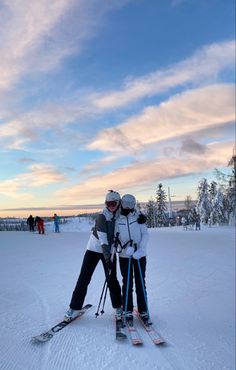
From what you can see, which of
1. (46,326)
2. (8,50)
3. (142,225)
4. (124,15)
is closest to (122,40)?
(124,15)

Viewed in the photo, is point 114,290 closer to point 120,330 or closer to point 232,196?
point 120,330

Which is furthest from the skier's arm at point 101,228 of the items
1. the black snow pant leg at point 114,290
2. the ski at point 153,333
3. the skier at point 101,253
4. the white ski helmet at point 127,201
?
the ski at point 153,333

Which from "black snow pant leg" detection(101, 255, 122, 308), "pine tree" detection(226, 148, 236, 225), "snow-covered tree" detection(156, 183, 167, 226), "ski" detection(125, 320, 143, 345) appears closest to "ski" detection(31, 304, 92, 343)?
"black snow pant leg" detection(101, 255, 122, 308)

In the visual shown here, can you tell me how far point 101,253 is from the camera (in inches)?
208

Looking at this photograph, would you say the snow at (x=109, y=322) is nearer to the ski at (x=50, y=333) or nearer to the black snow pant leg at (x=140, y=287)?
the ski at (x=50, y=333)

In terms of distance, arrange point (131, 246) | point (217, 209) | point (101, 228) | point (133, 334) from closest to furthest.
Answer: point (133, 334)
point (101, 228)
point (131, 246)
point (217, 209)

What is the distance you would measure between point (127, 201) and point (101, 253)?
3.22 ft

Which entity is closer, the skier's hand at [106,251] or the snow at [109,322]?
the snow at [109,322]

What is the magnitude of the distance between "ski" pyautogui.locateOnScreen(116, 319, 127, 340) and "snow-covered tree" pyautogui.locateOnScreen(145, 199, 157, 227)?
72929mm

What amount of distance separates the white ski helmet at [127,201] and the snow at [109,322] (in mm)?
1933

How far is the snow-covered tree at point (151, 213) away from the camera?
258 feet

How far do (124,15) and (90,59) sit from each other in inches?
93.9

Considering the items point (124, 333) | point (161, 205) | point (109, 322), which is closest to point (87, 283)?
point (109, 322)

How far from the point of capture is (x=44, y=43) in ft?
36.4
